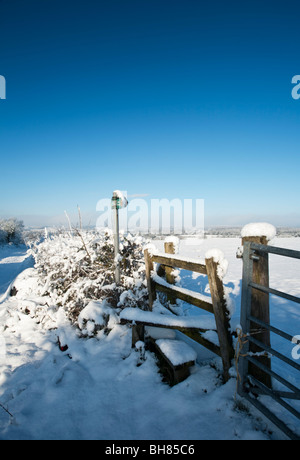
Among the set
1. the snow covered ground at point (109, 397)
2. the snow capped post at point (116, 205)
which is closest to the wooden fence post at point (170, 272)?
the snow capped post at point (116, 205)

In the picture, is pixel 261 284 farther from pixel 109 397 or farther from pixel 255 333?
pixel 109 397

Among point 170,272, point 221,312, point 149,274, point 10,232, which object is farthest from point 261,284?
point 10,232

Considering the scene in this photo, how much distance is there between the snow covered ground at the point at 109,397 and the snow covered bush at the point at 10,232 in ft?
148

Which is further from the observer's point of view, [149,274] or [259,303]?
[149,274]

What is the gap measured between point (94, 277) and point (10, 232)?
151ft

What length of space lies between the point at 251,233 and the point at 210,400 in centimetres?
199

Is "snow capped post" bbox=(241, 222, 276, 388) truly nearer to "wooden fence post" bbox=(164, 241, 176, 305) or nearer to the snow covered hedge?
"wooden fence post" bbox=(164, 241, 176, 305)

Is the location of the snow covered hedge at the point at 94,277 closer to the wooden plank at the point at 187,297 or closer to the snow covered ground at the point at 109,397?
the snow covered ground at the point at 109,397

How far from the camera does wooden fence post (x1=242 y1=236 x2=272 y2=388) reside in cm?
235

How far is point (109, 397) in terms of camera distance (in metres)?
2.83

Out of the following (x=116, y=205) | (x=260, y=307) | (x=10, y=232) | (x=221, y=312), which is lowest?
(x=10, y=232)

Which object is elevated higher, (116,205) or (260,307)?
(116,205)

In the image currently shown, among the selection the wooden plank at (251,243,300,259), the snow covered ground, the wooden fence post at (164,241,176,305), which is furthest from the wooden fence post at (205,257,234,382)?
the wooden fence post at (164,241,176,305)
